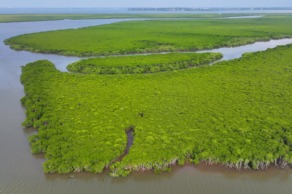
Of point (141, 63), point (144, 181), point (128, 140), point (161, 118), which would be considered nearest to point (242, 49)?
point (141, 63)

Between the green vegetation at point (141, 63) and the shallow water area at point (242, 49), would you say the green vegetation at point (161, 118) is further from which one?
the shallow water area at point (242, 49)

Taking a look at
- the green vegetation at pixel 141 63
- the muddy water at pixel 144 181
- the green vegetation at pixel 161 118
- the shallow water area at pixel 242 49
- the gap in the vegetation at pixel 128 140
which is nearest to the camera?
the muddy water at pixel 144 181

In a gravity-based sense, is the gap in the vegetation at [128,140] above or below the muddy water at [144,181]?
above

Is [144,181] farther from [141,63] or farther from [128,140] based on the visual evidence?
[141,63]

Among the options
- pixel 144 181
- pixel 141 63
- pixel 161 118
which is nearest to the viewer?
pixel 144 181

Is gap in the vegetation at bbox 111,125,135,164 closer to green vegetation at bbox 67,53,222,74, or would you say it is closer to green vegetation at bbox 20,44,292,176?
green vegetation at bbox 20,44,292,176

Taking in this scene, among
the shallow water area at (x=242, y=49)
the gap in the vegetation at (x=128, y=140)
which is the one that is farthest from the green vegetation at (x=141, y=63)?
the gap in the vegetation at (x=128, y=140)

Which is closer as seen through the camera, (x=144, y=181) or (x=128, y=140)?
(x=144, y=181)

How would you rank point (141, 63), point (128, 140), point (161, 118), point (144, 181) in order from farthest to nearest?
point (141, 63), point (161, 118), point (128, 140), point (144, 181)
